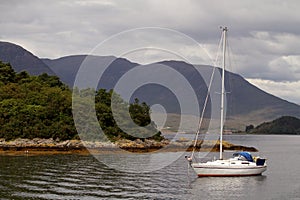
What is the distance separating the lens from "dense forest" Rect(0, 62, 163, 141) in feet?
316

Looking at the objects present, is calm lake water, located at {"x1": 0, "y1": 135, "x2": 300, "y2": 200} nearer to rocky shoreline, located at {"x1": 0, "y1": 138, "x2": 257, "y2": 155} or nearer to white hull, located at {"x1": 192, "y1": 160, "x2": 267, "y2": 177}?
white hull, located at {"x1": 192, "y1": 160, "x2": 267, "y2": 177}

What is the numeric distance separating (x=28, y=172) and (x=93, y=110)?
5139cm

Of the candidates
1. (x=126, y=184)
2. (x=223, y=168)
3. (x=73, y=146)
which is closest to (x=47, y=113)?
(x=73, y=146)

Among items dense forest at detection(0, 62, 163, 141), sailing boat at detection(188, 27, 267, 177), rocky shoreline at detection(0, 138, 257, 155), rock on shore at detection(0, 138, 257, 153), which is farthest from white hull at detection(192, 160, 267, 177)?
dense forest at detection(0, 62, 163, 141)

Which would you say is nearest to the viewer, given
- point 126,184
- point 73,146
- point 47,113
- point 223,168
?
point 126,184

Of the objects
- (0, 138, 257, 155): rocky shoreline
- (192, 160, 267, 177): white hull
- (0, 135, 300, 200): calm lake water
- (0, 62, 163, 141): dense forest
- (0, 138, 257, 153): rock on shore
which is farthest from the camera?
(0, 62, 163, 141): dense forest

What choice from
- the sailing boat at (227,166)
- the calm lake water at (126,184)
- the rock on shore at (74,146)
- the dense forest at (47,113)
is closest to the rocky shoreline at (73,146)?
the rock on shore at (74,146)

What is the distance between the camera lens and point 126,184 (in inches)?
1848

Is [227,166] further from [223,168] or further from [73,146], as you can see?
[73,146]

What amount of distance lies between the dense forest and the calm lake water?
32.8 meters

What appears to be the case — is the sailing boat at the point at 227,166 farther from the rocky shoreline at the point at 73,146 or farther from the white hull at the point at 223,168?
the rocky shoreline at the point at 73,146

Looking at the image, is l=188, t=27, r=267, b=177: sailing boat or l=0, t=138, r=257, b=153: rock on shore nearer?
l=188, t=27, r=267, b=177: sailing boat

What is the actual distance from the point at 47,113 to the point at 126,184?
5832 centimetres

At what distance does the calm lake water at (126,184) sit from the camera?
4122 cm
